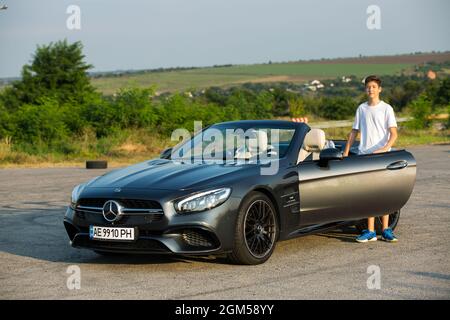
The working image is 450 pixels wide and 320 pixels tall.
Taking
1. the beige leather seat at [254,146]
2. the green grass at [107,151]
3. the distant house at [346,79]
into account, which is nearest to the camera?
the beige leather seat at [254,146]

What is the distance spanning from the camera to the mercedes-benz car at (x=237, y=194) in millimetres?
7910

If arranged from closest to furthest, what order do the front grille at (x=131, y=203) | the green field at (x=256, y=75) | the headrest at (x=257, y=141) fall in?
the front grille at (x=131, y=203), the headrest at (x=257, y=141), the green field at (x=256, y=75)

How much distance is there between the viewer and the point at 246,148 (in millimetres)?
9258

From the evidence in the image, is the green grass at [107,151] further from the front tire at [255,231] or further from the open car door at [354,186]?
the front tire at [255,231]

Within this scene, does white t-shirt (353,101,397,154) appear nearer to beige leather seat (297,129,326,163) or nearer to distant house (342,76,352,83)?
beige leather seat (297,129,326,163)

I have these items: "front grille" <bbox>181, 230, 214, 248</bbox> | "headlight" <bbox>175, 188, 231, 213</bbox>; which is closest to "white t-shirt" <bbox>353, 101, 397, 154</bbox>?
"headlight" <bbox>175, 188, 231, 213</bbox>

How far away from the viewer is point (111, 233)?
26.3 feet

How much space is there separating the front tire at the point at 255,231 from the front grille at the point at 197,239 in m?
0.27

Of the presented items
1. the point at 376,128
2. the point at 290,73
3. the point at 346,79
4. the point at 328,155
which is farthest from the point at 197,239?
the point at 290,73

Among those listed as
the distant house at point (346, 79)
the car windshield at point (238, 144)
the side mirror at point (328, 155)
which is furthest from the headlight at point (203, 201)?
the distant house at point (346, 79)

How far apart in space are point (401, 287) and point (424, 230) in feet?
11.4
